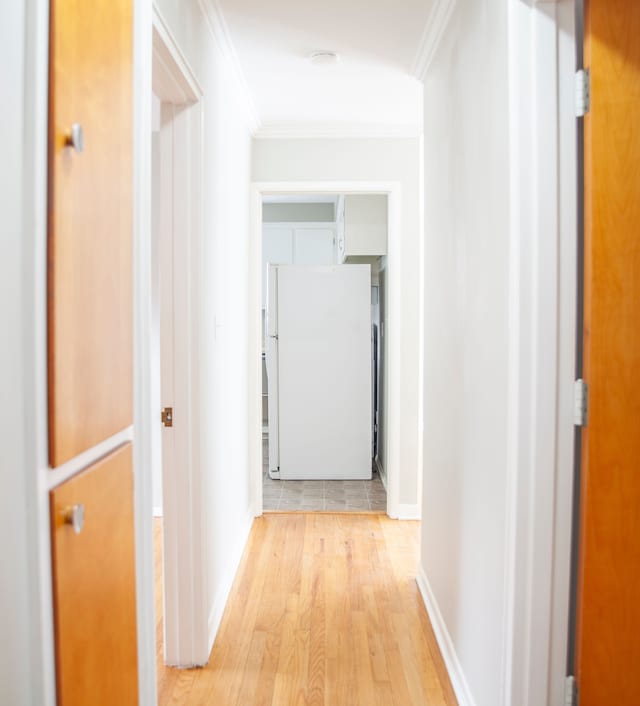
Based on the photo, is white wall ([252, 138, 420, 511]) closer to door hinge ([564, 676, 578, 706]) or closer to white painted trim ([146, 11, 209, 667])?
white painted trim ([146, 11, 209, 667])

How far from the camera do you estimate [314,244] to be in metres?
6.25

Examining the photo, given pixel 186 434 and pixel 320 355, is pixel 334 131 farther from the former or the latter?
pixel 186 434

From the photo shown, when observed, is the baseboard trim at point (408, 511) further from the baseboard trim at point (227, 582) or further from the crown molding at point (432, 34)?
the crown molding at point (432, 34)

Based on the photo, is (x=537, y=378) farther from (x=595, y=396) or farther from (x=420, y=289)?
(x=420, y=289)

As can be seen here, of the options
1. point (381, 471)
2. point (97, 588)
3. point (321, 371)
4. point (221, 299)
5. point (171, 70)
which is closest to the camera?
point (97, 588)

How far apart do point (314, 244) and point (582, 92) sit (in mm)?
4967

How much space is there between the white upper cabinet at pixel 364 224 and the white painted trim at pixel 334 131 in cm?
61

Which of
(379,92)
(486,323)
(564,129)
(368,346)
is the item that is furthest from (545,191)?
(368,346)

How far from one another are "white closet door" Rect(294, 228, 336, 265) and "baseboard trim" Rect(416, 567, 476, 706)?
4.06 m

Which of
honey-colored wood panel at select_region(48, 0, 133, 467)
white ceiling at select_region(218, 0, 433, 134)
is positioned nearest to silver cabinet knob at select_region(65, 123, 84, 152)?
honey-colored wood panel at select_region(48, 0, 133, 467)

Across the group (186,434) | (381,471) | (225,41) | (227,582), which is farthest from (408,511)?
(225,41)

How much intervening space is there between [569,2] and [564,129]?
0.29 meters

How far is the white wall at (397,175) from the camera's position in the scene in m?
3.72

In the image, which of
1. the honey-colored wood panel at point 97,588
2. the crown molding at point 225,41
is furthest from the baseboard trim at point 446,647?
the crown molding at point 225,41
